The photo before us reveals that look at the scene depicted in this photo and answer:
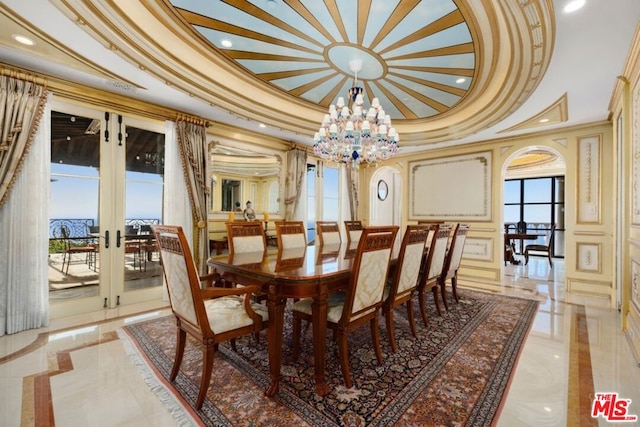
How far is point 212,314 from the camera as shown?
1.85 metres

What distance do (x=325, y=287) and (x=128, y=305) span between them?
3048 millimetres

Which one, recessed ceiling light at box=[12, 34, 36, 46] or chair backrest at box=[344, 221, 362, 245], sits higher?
recessed ceiling light at box=[12, 34, 36, 46]

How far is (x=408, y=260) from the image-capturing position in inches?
91.6

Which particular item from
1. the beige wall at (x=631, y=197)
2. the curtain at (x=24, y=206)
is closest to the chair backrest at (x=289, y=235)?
the curtain at (x=24, y=206)

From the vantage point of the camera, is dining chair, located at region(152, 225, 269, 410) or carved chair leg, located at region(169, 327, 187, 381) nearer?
dining chair, located at region(152, 225, 269, 410)

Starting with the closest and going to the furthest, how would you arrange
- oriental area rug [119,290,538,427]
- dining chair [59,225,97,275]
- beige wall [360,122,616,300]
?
oriental area rug [119,290,538,427] → dining chair [59,225,97,275] → beige wall [360,122,616,300]

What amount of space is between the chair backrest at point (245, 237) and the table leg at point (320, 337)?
145cm

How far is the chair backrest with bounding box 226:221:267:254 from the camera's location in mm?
3041

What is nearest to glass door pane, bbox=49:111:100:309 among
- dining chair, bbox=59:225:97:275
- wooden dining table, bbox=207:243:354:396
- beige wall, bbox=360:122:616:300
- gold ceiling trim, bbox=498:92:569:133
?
dining chair, bbox=59:225:97:275

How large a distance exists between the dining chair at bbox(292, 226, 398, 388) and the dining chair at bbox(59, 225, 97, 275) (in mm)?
2790

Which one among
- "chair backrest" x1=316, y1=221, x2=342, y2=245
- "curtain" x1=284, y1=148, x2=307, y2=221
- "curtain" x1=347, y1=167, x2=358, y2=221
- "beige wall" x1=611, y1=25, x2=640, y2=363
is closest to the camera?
"beige wall" x1=611, y1=25, x2=640, y2=363

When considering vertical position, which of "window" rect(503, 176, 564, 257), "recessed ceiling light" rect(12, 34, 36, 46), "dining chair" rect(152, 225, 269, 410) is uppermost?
"recessed ceiling light" rect(12, 34, 36, 46)

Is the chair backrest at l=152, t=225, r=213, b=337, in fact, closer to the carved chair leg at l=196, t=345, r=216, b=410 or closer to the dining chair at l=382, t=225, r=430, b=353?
the carved chair leg at l=196, t=345, r=216, b=410

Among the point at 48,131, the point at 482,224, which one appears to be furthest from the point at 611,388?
the point at 48,131
